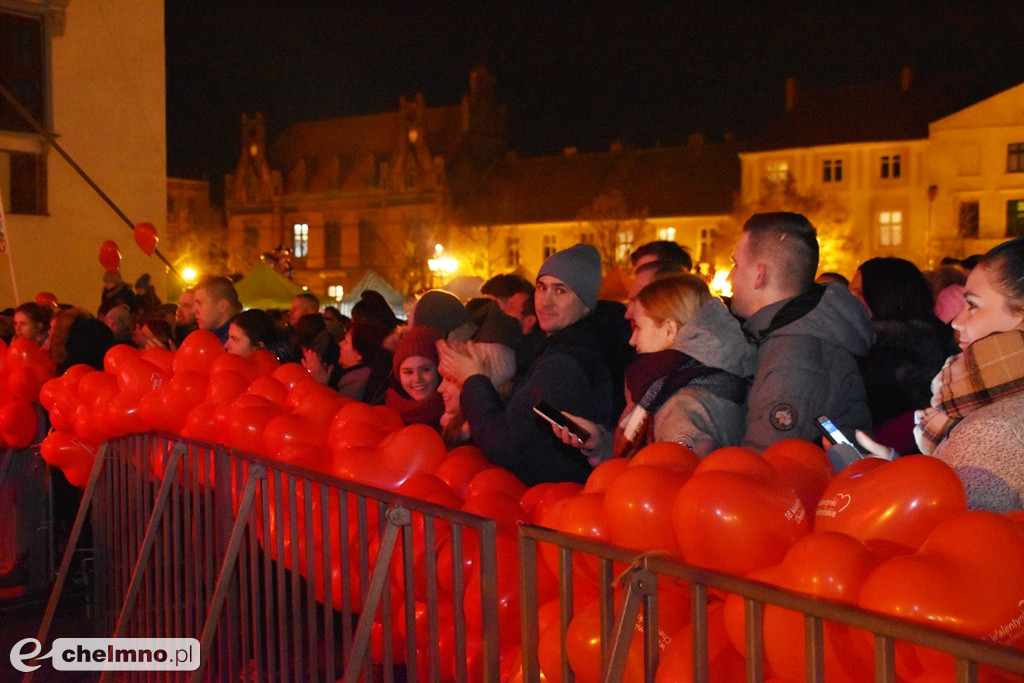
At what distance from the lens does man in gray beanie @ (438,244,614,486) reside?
386 centimetres

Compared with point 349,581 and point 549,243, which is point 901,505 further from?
point 549,243

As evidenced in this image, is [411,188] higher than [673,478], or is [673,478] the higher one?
[411,188]

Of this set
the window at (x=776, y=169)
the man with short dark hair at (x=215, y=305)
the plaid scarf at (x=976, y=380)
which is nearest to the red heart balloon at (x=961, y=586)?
the plaid scarf at (x=976, y=380)

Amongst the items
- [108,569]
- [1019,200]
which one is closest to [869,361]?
[108,569]

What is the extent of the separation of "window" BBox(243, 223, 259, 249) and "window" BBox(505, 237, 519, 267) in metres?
20.5

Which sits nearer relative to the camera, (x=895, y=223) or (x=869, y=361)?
(x=869, y=361)

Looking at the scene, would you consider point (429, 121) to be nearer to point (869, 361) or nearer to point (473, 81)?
point (473, 81)

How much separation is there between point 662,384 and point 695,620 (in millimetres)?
1522

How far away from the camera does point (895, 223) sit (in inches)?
1818

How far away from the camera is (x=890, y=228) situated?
4641 cm

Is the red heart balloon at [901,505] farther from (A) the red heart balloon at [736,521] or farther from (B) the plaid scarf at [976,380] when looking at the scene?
(B) the plaid scarf at [976,380]

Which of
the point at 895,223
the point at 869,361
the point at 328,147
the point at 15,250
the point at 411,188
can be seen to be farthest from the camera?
the point at 328,147

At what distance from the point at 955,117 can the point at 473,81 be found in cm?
3055

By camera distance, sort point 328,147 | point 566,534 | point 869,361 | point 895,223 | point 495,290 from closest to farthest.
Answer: point 566,534 < point 869,361 < point 495,290 < point 895,223 < point 328,147
